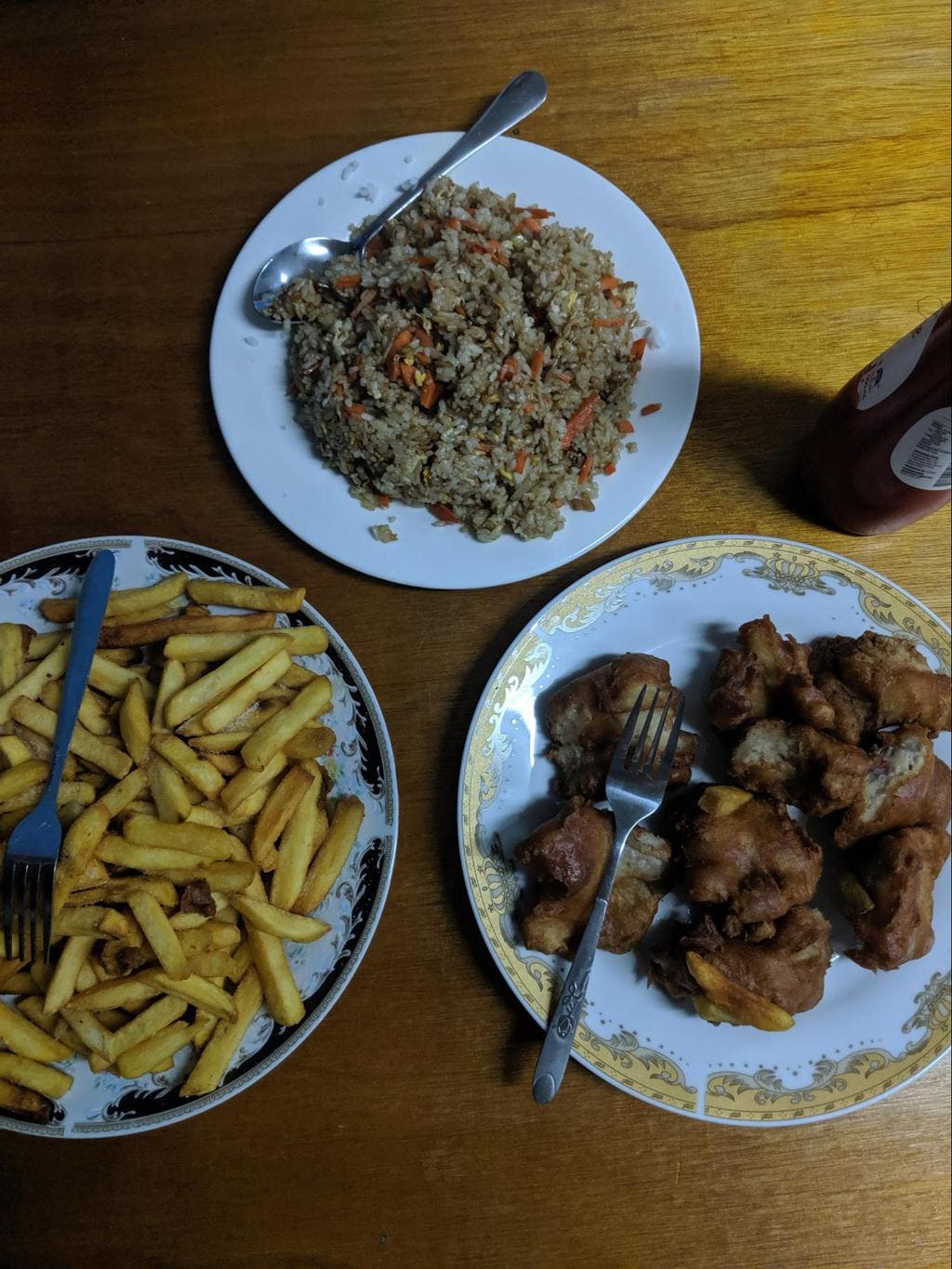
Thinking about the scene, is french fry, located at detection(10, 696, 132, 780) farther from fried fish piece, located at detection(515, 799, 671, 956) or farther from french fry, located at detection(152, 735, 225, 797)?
fried fish piece, located at detection(515, 799, 671, 956)

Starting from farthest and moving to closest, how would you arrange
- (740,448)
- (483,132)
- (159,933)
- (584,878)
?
(740,448)
(483,132)
(584,878)
(159,933)

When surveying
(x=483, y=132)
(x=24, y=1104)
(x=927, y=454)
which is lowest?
(x=24, y=1104)

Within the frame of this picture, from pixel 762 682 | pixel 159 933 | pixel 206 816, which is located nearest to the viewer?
pixel 159 933

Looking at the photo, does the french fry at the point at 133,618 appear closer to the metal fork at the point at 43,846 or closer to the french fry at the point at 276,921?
the metal fork at the point at 43,846

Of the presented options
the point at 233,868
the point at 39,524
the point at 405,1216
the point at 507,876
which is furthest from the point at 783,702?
the point at 39,524

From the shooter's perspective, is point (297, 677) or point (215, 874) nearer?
point (215, 874)

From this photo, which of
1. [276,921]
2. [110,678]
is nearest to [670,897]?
[276,921]

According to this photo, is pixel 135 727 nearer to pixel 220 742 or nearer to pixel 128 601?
pixel 220 742
